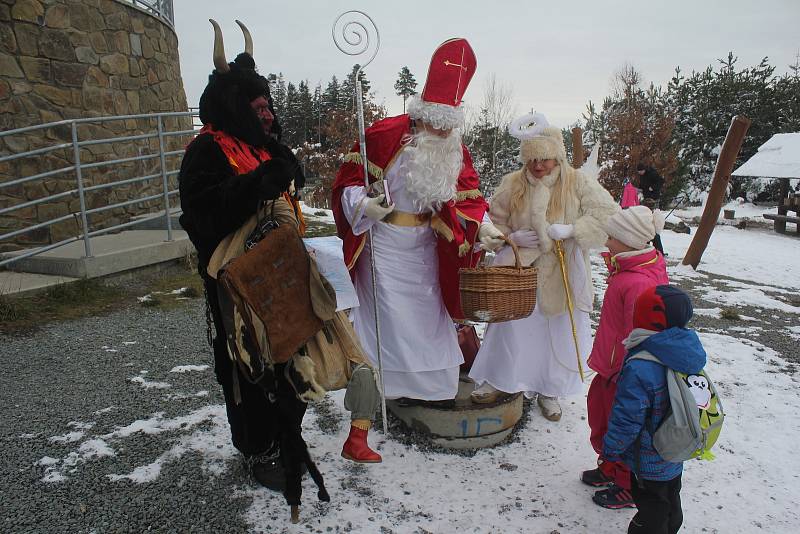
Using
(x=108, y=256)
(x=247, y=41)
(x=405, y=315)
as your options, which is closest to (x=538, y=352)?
(x=405, y=315)

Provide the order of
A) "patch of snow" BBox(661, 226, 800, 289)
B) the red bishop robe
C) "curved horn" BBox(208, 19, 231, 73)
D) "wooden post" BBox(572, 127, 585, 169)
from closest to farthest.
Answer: "curved horn" BBox(208, 19, 231, 73), the red bishop robe, "wooden post" BBox(572, 127, 585, 169), "patch of snow" BBox(661, 226, 800, 289)

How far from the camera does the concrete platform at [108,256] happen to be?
5.25 meters

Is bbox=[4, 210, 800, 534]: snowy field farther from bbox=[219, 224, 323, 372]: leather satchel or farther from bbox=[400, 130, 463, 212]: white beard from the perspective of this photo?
bbox=[400, 130, 463, 212]: white beard

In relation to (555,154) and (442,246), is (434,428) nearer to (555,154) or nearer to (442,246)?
(442,246)

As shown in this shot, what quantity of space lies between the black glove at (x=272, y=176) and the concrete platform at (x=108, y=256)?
4080mm

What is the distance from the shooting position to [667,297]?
206 centimetres

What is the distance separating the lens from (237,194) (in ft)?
6.61

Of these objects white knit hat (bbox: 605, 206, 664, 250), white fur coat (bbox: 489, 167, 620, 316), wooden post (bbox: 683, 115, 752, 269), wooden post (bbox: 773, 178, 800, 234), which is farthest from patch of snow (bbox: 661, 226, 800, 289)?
white knit hat (bbox: 605, 206, 664, 250)

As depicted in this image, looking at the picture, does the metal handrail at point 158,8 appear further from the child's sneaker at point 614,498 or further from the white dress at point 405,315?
the child's sneaker at point 614,498

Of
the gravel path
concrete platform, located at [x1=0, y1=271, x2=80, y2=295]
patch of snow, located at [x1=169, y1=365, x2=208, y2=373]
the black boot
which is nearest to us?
the gravel path

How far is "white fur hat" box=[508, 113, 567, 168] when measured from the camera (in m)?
3.37

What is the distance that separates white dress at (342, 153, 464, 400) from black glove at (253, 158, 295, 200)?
101 centimetres

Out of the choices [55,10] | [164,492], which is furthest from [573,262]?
[55,10]

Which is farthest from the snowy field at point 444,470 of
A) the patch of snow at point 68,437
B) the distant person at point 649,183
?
the distant person at point 649,183
